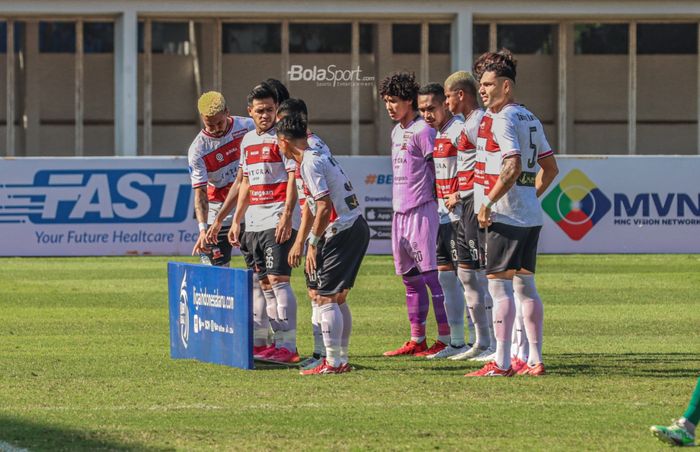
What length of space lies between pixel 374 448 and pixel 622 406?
191cm

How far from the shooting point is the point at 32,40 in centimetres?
3284

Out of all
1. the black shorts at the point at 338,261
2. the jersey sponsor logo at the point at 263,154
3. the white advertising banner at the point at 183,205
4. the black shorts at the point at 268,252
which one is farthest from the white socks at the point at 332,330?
the white advertising banner at the point at 183,205

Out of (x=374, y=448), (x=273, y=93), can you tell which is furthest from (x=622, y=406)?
(x=273, y=93)

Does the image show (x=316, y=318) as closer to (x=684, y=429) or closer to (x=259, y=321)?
(x=259, y=321)

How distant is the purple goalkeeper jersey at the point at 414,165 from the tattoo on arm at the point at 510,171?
186 centimetres

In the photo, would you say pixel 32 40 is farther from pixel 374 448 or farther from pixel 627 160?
pixel 374 448

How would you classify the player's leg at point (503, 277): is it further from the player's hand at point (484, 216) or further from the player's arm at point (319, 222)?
the player's arm at point (319, 222)

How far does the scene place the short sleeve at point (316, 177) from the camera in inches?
374

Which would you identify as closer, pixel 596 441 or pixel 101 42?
pixel 596 441

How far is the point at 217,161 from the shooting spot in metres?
11.3

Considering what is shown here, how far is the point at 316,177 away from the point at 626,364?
8.79 feet

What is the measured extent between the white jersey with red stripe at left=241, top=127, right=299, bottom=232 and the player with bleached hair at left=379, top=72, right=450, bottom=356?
1.12m

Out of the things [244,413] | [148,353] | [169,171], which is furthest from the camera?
[169,171]

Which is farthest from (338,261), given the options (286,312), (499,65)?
(499,65)
